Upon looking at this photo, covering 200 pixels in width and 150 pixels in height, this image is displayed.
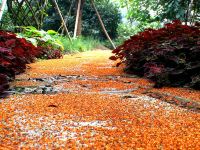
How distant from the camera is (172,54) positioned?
3205mm

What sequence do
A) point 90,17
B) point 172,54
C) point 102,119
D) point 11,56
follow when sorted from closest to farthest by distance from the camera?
point 102,119
point 11,56
point 172,54
point 90,17

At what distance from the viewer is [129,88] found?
2855mm

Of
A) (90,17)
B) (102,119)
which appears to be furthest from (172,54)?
(90,17)

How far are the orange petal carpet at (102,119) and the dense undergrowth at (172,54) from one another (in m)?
0.20

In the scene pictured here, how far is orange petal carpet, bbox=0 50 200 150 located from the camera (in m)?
1.41

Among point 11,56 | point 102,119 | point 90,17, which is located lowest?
point 102,119

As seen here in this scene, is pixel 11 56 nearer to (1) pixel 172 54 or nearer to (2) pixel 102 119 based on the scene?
(2) pixel 102 119

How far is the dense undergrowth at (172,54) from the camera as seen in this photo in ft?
9.68

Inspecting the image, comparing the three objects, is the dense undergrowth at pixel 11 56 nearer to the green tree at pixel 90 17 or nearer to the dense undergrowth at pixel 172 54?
the dense undergrowth at pixel 172 54

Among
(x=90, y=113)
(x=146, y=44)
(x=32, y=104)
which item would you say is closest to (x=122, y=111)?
(x=90, y=113)

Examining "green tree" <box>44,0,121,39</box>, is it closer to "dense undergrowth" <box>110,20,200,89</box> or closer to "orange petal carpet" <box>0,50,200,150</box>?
"dense undergrowth" <box>110,20,200,89</box>

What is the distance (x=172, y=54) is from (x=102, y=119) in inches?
66.1

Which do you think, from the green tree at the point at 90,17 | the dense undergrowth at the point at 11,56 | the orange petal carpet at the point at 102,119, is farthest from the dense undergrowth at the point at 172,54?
the green tree at the point at 90,17

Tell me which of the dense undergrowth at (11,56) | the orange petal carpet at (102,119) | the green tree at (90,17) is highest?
the green tree at (90,17)
